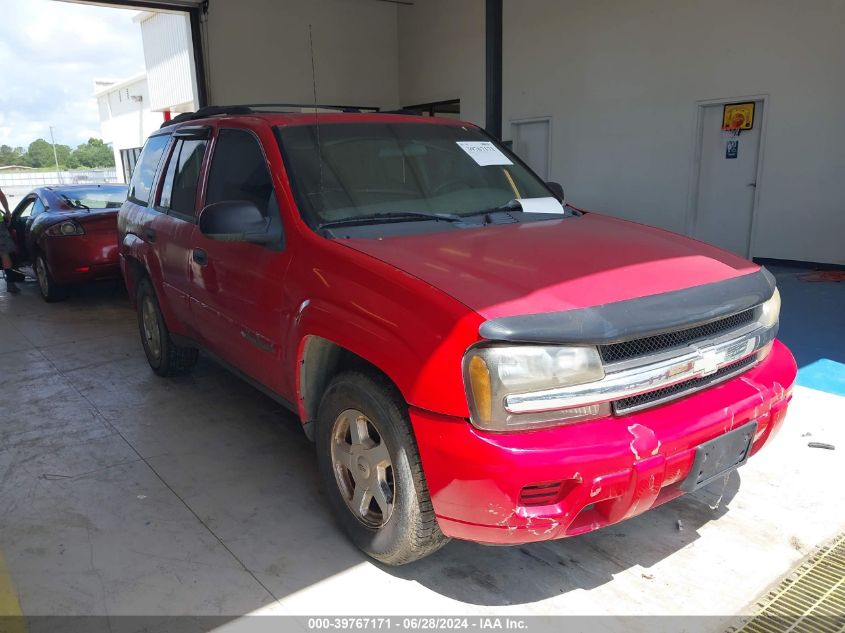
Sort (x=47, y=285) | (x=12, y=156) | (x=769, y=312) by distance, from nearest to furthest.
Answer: (x=769, y=312)
(x=47, y=285)
(x=12, y=156)

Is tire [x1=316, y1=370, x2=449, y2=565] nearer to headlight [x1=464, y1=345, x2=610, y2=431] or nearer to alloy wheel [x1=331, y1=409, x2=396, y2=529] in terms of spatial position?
alloy wheel [x1=331, y1=409, x2=396, y2=529]

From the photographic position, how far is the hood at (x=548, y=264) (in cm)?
223

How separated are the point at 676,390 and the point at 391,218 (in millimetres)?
1464

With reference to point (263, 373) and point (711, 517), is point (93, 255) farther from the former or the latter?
point (711, 517)

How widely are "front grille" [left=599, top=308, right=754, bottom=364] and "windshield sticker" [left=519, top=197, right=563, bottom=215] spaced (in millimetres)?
1223

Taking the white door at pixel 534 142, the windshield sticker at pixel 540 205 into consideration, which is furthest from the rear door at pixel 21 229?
the windshield sticker at pixel 540 205

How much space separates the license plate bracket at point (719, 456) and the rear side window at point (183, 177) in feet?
10.1

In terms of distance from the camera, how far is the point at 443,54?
14.4 meters

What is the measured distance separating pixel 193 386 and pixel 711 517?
3647 millimetres

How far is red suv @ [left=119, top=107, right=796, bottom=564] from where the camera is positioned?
2.10m

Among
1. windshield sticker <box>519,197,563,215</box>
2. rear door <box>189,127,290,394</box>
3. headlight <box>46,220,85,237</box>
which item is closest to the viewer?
rear door <box>189,127,290,394</box>

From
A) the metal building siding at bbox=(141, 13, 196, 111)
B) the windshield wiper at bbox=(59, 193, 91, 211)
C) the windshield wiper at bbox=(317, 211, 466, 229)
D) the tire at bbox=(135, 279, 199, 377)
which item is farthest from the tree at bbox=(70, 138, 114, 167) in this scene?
the windshield wiper at bbox=(317, 211, 466, 229)

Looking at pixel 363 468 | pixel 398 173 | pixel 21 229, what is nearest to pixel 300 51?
pixel 21 229

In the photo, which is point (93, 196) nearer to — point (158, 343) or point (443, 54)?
point (158, 343)
